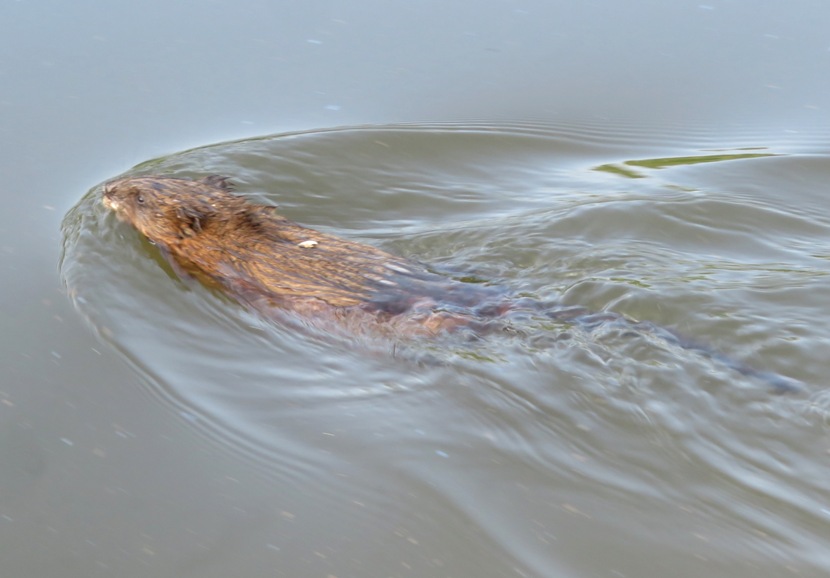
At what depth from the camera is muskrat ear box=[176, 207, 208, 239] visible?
4.79m

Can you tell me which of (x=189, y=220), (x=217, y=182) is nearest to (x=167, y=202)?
(x=189, y=220)

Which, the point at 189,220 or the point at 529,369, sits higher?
the point at 189,220

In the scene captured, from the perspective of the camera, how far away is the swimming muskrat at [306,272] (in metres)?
4.15

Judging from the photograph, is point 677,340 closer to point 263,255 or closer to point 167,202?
point 263,255

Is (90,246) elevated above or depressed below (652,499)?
above

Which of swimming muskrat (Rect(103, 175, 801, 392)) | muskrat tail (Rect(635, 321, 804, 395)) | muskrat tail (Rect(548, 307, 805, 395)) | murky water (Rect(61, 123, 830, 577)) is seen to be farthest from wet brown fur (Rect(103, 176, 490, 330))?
muskrat tail (Rect(635, 321, 804, 395))

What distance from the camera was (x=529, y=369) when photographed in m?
3.97

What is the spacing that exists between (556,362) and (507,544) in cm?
96

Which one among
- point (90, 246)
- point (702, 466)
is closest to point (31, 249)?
point (90, 246)

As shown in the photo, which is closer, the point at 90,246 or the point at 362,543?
the point at 362,543

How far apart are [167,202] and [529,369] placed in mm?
2138

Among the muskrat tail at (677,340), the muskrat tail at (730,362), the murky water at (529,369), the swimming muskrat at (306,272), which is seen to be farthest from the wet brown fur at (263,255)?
the muskrat tail at (730,362)

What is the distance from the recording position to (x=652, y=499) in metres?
3.39

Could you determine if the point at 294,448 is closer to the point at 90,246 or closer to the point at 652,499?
the point at 652,499
